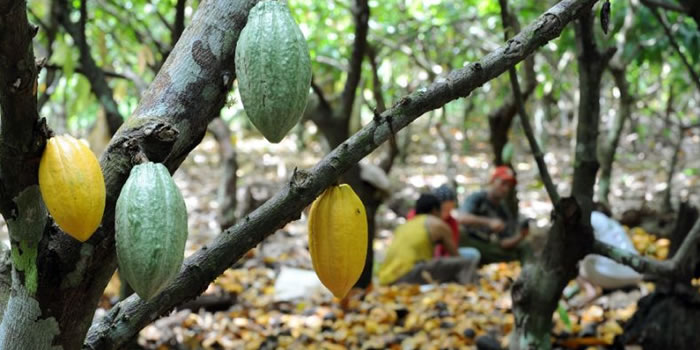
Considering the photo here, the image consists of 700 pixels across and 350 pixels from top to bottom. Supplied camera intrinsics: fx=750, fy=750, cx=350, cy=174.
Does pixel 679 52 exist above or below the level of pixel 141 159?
above

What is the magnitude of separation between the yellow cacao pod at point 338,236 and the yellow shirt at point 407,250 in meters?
3.34

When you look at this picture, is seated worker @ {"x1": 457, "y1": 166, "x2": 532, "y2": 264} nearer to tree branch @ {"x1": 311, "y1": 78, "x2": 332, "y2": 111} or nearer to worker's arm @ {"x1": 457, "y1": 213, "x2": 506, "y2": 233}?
worker's arm @ {"x1": 457, "y1": 213, "x2": 506, "y2": 233}

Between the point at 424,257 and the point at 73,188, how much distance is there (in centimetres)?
372

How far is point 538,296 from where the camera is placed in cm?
213

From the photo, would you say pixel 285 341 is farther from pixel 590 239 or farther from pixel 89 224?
pixel 89 224

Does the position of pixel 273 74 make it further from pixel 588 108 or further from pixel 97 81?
pixel 97 81

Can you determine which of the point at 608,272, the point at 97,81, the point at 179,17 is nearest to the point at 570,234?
the point at 179,17

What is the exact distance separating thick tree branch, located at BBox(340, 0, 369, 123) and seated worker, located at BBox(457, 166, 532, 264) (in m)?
1.72

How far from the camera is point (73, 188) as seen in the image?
83 cm

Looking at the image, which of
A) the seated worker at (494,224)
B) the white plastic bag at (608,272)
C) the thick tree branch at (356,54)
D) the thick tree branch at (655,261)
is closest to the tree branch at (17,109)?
the thick tree branch at (655,261)

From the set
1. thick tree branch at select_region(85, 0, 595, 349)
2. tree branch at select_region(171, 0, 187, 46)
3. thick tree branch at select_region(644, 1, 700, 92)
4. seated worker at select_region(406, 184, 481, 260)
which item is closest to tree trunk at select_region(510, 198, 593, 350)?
thick tree branch at select_region(644, 1, 700, 92)

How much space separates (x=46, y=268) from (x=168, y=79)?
30cm

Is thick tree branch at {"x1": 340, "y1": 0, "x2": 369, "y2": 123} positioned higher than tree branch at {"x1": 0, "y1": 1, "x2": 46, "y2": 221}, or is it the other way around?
thick tree branch at {"x1": 340, "y1": 0, "x2": 369, "y2": 123}

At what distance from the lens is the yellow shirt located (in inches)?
171
